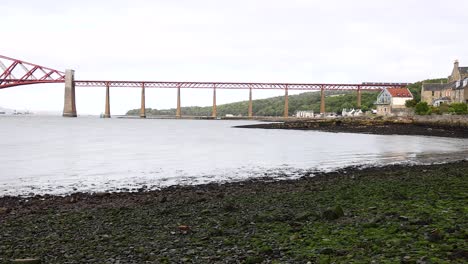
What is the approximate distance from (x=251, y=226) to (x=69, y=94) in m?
160

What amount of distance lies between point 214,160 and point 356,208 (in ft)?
61.9

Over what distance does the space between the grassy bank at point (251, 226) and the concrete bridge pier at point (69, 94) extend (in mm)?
152209

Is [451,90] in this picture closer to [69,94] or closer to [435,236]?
[435,236]

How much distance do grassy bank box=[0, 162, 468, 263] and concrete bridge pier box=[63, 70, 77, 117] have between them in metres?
152

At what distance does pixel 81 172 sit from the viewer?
840 inches

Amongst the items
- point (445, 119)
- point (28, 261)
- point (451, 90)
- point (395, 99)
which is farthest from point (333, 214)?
point (395, 99)

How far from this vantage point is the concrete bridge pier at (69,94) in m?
154

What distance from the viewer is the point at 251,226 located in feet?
27.1

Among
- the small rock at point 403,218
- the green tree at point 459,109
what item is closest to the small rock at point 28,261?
the small rock at point 403,218

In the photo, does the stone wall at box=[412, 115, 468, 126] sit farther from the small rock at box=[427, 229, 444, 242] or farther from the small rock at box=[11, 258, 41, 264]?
the small rock at box=[11, 258, 41, 264]

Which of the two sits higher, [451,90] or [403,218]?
[451,90]

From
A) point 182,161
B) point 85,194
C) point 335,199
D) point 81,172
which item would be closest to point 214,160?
point 182,161

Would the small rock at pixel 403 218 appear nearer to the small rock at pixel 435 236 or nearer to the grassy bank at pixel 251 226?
the grassy bank at pixel 251 226

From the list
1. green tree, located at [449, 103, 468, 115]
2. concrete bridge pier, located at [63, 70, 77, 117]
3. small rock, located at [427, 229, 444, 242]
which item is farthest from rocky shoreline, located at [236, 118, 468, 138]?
concrete bridge pier, located at [63, 70, 77, 117]
